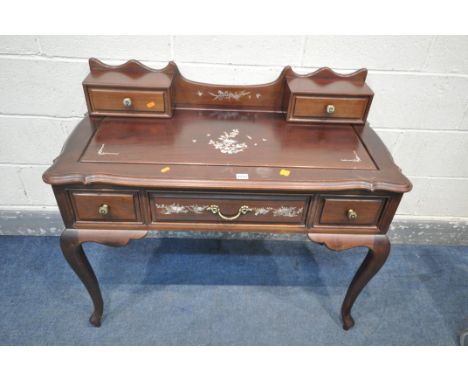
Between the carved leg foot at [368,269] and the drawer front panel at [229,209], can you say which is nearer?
the drawer front panel at [229,209]

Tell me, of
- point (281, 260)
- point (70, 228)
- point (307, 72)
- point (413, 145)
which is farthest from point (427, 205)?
point (70, 228)

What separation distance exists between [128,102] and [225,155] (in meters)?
0.49

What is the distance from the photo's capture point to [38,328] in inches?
66.3

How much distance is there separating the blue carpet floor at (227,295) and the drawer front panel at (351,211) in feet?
2.41

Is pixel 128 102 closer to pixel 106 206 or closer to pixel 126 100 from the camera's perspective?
pixel 126 100

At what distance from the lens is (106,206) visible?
1.22 meters

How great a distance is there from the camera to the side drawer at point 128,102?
1.42 meters

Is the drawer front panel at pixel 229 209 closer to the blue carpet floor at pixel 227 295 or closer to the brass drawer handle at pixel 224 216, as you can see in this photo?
the brass drawer handle at pixel 224 216

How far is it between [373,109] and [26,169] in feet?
6.13

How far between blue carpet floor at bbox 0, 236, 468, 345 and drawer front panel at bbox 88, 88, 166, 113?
98cm

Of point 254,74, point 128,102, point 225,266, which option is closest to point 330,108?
point 254,74

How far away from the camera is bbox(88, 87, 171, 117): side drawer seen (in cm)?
142

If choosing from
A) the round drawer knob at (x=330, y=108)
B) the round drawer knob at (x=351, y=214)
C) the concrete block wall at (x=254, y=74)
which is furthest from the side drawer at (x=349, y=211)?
the concrete block wall at (x=254, y=74)

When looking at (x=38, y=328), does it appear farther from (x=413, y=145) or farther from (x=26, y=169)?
(x=413, y=145)
